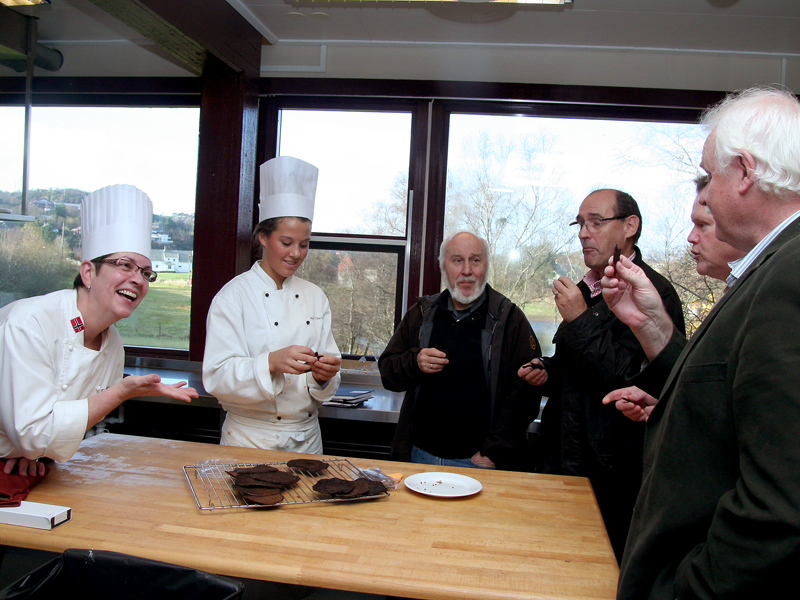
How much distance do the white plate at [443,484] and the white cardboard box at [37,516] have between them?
0.93 m

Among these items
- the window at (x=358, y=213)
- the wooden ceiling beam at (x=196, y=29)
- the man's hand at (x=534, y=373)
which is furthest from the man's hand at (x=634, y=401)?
the wooden ceiling beam at (x=196, y=29)

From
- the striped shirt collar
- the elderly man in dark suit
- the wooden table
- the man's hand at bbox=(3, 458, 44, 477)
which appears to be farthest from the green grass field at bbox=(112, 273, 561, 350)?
the striped shirt collar

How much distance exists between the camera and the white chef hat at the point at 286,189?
2479 millimetres

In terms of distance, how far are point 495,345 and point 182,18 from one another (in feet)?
7.38

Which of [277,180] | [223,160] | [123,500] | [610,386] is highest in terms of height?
[223,160]

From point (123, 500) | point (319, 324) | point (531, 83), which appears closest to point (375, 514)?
point (123, 500)

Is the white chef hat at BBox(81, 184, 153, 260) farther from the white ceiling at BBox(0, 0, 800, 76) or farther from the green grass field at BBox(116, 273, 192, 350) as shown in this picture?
the green grass field at BBox(116, 273, 192, 350)

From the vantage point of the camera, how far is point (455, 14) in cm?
320

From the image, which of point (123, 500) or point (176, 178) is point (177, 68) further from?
point (123, 500)

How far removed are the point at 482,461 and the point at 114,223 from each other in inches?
63.5

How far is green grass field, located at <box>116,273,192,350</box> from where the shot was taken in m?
4.04

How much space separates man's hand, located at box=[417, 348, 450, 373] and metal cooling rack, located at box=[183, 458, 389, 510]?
0.51 m

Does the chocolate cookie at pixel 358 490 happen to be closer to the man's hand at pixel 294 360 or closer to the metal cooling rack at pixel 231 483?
the metal cooling rack at pixel 231 483

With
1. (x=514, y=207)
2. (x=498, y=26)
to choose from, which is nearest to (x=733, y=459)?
(x=514, y=207)
